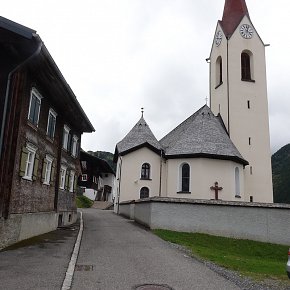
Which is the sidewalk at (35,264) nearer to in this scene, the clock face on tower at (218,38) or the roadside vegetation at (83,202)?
the clock face on tower at (218,38)

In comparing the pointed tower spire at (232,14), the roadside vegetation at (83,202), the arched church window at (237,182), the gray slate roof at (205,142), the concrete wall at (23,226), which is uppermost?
the pointed tower spire at (232,14)

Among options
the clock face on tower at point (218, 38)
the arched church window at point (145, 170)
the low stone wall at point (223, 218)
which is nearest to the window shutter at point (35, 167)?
the low stone wall at point (223, 218)

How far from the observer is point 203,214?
19.1 metres

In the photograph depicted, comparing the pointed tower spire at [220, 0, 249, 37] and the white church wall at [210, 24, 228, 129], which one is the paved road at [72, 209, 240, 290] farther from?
the pointed tower spire at [220, 0, 249, 37]

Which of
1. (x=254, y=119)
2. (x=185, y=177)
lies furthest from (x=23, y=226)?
(x=254, y=119)

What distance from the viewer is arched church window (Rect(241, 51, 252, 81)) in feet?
120

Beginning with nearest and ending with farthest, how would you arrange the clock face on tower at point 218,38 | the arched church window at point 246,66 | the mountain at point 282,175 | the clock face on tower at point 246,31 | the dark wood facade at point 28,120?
the dark wood facade at point 28,120 < the arched church window at point 246,66 < the clock face on tower at point 246,31 < the clock face on tower at point 218,38 < the mountain at point 282,175

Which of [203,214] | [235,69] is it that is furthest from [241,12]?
[203,214]

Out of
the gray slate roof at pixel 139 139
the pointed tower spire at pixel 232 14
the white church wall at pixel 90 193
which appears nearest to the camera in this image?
the gray slate roof at pixel 139 139

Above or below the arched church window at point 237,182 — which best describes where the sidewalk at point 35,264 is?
below

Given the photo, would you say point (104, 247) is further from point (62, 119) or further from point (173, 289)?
point (62, 119)

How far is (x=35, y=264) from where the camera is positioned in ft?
29.8

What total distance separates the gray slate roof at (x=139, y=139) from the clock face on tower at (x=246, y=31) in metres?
13.9

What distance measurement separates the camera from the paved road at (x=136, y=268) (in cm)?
759
